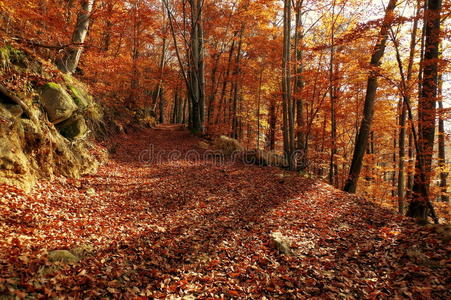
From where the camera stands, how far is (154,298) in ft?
11.7

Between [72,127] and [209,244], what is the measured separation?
6640 millimetres

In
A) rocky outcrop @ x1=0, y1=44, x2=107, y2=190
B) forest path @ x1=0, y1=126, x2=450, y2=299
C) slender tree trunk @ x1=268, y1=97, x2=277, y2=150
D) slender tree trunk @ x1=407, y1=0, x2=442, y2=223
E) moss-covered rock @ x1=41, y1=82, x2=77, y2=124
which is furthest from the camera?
slender tree trunk @ x1=268, y1=97, x2=277, y2=150

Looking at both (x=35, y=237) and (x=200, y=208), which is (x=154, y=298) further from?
(x=200, y=208)

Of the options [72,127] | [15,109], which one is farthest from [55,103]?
[15,109]

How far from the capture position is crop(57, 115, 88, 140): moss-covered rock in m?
8.05

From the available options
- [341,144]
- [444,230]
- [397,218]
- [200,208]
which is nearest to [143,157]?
[200,208]

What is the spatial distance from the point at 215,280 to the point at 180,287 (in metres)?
0.63

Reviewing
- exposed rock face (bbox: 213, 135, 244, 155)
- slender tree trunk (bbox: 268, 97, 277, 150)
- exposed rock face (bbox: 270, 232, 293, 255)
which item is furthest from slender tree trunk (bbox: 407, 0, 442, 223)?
slender tree trunk (bbox: 268, 97, 277, 150)

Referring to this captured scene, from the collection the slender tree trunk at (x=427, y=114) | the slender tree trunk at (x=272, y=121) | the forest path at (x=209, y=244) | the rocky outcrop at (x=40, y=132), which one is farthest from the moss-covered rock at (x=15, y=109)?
the slender tree trunk at (x=272, y=121)

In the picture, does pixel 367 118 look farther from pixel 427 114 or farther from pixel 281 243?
pixel 281 243

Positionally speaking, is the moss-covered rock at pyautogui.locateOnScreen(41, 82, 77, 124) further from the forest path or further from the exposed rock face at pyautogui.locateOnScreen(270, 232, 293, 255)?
the exposed rock face at pyautogui.locateOnScreen(270, 232, 293, 255)

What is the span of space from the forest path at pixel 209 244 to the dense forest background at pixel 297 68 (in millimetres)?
3091

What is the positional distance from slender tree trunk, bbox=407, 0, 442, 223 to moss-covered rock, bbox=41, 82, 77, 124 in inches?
436

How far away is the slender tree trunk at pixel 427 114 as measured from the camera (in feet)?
22.3
